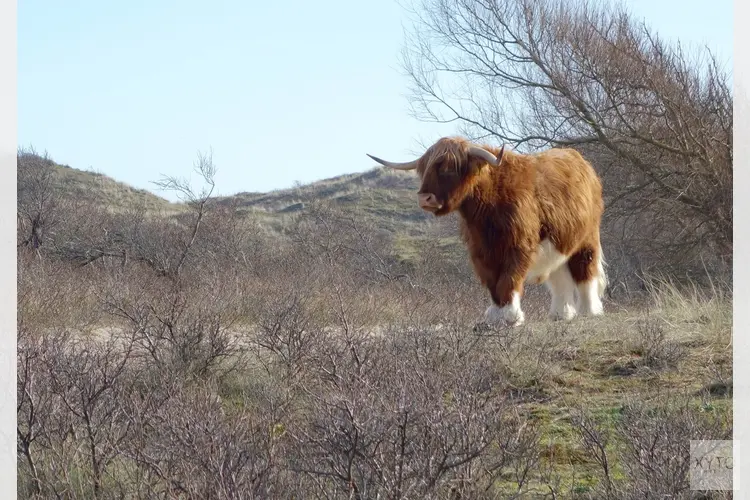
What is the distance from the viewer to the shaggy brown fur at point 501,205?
8.82m

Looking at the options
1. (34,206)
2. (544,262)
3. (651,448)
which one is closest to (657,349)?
(544,262)

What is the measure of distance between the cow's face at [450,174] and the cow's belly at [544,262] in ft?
3.33

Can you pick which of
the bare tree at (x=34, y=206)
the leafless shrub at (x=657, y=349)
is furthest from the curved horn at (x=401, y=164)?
the bare tree at (x=34, y=206)

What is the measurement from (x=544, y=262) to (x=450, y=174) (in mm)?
1456

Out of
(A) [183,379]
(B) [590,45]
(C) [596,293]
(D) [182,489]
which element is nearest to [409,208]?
(B) [590,45]

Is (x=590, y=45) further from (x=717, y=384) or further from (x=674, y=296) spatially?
(x=717, y=384)

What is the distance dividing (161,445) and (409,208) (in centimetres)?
3788

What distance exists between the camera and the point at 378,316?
10.3 m

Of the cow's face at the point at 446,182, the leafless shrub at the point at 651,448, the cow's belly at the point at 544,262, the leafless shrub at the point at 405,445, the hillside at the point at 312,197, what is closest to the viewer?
the leafless shrub at the point at 405,445

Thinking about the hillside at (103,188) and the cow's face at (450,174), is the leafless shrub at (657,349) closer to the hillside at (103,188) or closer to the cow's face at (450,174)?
the cow's face at (450,174)

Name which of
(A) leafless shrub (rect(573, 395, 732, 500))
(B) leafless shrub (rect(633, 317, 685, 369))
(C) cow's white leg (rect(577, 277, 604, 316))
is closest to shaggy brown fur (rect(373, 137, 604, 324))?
(C) cow's white leg (rect(577, 277, 604, 316))

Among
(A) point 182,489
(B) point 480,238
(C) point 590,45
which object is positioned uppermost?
(C) point 590,45

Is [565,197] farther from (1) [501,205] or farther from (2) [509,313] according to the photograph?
(2) [509,313]

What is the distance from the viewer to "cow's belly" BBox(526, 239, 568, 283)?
931 centimetres
